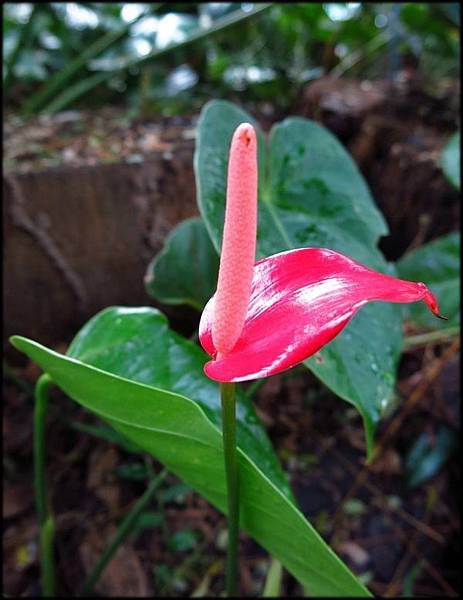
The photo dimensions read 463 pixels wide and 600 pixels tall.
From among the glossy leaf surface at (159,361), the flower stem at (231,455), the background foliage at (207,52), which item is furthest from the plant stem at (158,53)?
the flower stem at (231,455)

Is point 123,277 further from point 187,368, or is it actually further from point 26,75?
point 26,75

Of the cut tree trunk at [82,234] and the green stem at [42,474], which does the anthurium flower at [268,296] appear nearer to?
the green stem at [42,474]

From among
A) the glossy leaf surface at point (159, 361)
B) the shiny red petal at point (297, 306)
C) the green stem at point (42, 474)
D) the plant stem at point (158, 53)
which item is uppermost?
the plant stem at point (158, 53)

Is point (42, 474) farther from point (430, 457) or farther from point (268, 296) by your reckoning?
point (430, 457)

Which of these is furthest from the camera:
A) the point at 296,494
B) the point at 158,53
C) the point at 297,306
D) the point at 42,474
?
the point at 158,53

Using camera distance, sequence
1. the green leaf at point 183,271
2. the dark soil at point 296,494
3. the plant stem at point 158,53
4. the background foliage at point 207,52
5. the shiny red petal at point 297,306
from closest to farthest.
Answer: the shiny red petal at point 297,306, the green leaf at point 183,271, the dark soil at point 296,494, the plant stem at point 158,53, the background foliage at point 207,52

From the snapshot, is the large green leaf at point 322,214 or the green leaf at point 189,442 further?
the large green leaf at point 322,214

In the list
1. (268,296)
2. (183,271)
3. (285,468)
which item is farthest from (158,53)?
(268,296)
